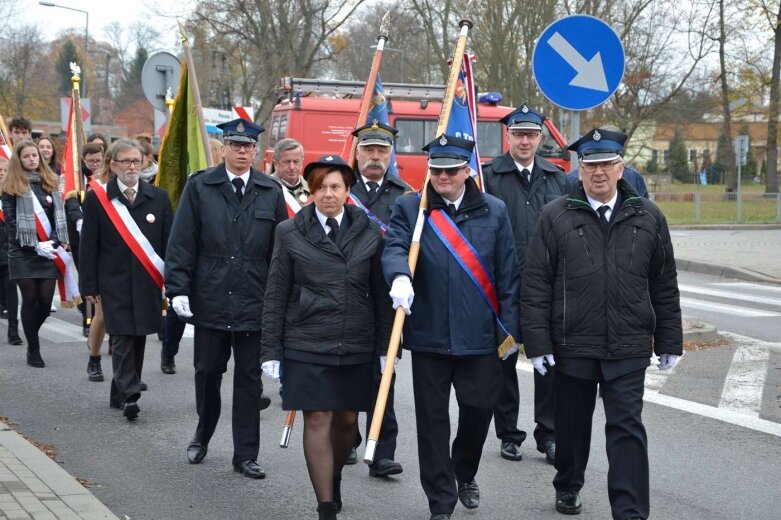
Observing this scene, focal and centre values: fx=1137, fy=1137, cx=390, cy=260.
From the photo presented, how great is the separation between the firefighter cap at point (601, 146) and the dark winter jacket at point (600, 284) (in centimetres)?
16

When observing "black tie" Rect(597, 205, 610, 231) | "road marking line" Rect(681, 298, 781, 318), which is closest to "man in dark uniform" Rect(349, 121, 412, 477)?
"black tie" Rect(597, 205, 610, 231)

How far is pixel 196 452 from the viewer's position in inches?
268

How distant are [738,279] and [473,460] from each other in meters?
14.2

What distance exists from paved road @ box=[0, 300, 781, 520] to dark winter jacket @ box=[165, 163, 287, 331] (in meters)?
0.94

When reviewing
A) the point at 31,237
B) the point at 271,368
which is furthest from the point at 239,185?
the point at 31,237

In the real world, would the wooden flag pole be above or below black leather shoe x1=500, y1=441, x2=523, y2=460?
above

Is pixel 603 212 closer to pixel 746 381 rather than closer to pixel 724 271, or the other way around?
pixel 746 381

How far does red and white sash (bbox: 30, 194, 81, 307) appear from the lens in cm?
1030

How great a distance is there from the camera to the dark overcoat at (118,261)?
7875 mm

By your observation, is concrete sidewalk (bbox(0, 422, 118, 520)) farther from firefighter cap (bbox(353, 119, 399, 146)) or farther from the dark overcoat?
firefighter cap (bbox(353, 119, 399, 146))

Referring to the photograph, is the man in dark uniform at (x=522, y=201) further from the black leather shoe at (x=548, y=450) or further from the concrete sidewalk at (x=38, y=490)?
the concrete sidewalk at (x=38, y=490)

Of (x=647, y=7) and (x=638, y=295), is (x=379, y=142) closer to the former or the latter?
(x=638, y=295)

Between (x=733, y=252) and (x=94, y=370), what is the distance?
16508mm

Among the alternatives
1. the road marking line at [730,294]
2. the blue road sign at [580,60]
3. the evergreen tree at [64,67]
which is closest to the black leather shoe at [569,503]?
the blue road sign at [580,60]
